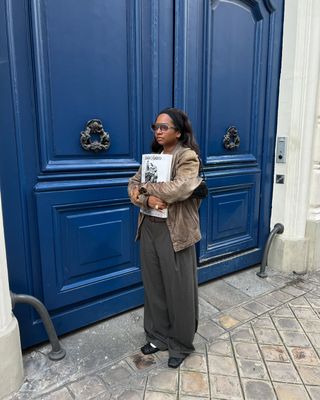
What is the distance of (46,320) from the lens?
2.10m

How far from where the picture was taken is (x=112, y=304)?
2.64 m

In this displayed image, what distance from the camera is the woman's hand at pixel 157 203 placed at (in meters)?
1.86

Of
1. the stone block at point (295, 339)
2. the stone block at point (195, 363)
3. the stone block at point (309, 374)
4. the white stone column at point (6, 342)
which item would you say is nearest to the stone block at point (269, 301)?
the stone block at point (295, 339)

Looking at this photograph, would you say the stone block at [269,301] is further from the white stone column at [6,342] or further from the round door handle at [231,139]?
the white stone column at [6,342]

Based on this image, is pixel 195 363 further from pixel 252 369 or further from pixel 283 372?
pixel 283 372

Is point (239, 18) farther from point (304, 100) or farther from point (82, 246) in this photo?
point (82, 246)

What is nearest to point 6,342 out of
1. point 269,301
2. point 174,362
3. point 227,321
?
point 174,362

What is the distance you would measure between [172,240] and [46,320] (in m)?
1.00

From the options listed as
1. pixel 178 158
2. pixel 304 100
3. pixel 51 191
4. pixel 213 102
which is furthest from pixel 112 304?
pixel 304 100

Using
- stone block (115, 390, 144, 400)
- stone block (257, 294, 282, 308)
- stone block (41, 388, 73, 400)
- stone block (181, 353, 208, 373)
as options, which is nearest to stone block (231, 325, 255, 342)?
stone block (181, 353, 208, 373)

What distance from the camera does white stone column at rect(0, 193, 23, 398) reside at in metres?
1.80

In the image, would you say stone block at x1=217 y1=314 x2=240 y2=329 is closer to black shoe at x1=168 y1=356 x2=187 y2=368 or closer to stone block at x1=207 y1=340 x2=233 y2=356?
stone block at x1=207 y1=340 x2=233 y2=356

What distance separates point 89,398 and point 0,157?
1528mm

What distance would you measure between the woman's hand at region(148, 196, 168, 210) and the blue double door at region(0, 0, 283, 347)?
0.67 metres
